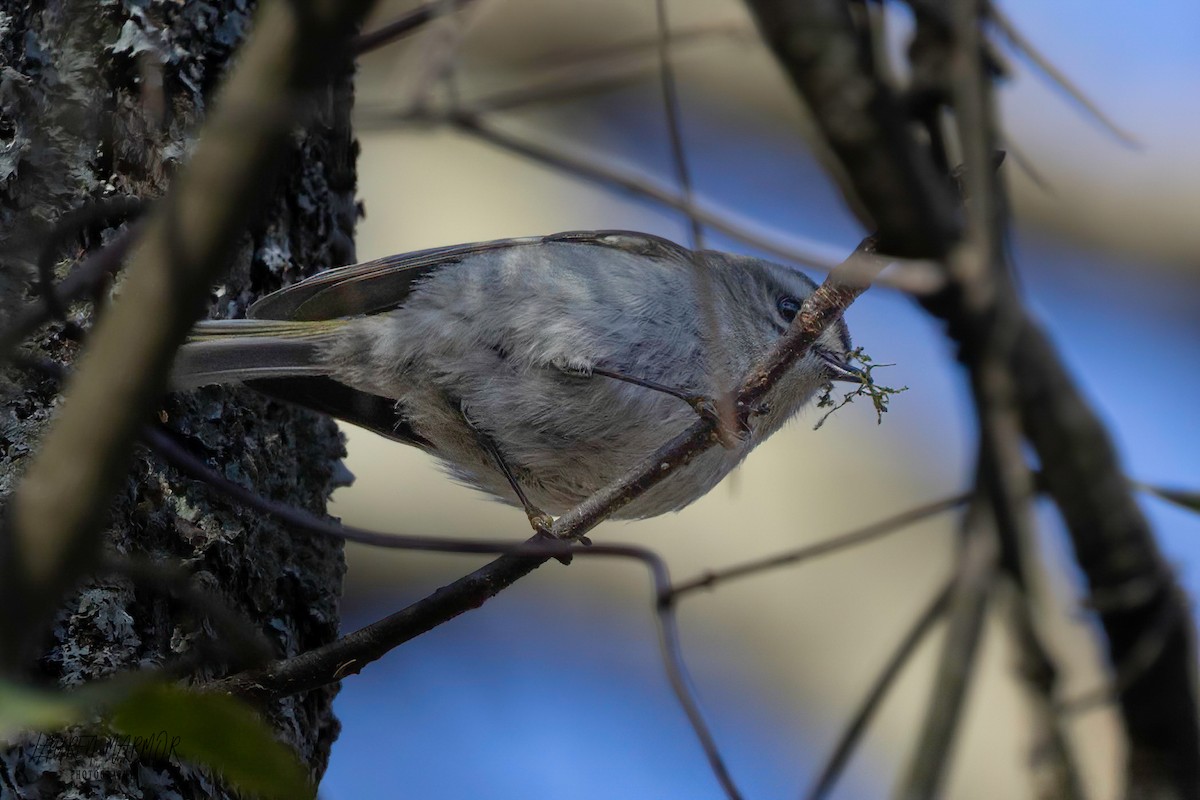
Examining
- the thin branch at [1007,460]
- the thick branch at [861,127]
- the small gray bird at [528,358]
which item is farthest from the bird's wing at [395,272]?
the thin branch at [1007,460]

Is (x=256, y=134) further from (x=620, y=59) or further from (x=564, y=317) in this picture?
(x=564, y=317)

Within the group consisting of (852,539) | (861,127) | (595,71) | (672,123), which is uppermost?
(595,71)

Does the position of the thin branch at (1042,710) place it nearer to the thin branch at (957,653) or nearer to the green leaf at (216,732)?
the thin branch at (957,653)

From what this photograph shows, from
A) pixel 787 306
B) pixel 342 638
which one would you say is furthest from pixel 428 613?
pixel 787 306

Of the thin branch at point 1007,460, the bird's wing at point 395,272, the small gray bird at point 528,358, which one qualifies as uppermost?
the bird's wing at point 395,272

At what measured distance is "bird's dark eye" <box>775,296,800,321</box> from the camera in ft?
10.6

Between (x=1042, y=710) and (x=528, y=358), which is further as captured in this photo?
(x=528, y=358)

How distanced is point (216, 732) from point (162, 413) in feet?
4.91

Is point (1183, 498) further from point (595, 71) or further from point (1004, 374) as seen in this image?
point (595, 71)

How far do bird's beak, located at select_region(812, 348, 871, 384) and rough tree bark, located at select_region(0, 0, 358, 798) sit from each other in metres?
1.28

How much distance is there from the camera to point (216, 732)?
1.04 meters

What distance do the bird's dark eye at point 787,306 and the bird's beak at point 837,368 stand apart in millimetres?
159

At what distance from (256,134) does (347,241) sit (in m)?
2.14

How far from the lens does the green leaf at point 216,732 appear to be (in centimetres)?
99
